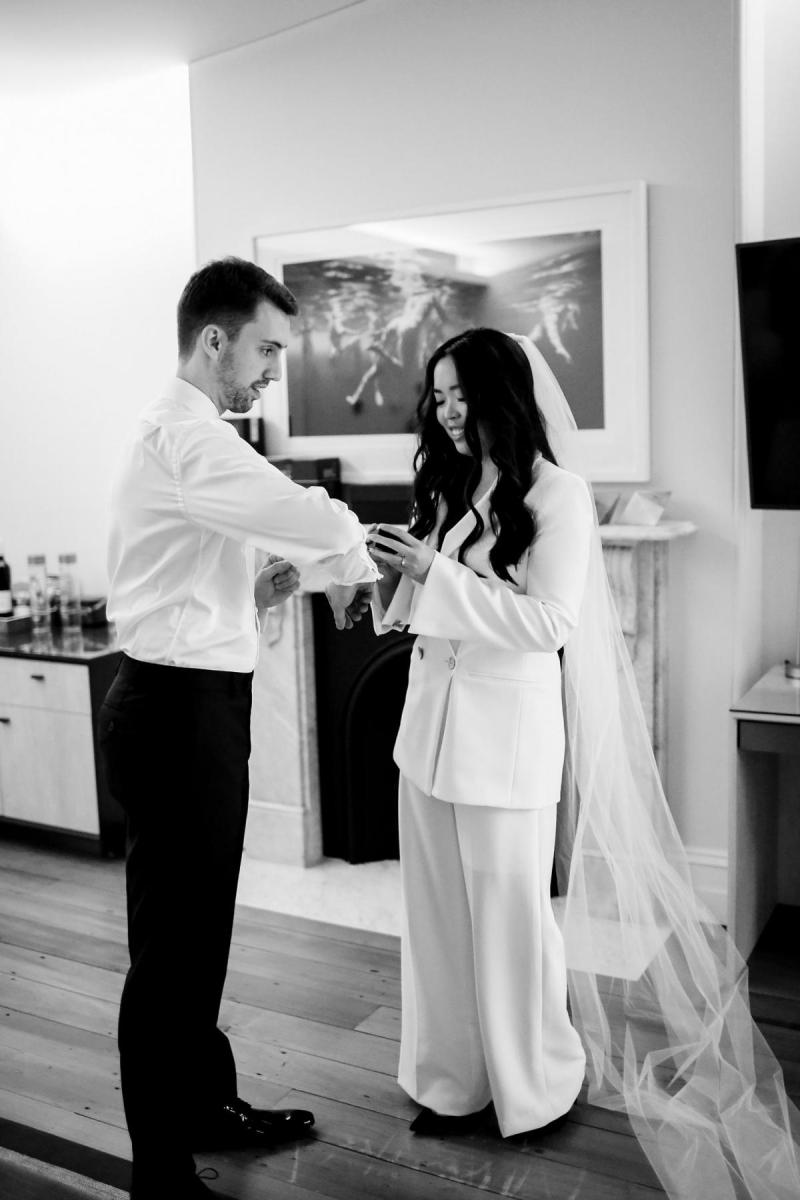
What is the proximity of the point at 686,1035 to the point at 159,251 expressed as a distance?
11.4ft

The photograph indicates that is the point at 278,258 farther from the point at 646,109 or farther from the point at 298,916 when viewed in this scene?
the point at 298,916

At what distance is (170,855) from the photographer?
2.18 m

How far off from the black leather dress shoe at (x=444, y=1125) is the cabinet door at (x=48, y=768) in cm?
208

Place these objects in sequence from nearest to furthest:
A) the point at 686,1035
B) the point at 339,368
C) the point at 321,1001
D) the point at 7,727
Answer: the point at 686,1035, the point at 321,1001, the point at 339,368, the point at 7,727

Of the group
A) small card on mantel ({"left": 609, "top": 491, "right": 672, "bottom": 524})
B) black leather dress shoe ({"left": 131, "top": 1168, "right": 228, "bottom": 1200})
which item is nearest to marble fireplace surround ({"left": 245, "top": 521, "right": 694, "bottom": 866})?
small card on mantel ({"left": 609, "top": 491, "right": 672, "bottom": 524})

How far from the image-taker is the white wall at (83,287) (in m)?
4.61

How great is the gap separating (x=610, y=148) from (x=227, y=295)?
5.69 ft

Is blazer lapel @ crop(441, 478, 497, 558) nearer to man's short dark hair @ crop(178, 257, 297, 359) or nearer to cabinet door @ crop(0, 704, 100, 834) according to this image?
man's short dark hair @ crop(178, 257, 297, 359)

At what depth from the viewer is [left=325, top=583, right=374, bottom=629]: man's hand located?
2.38m

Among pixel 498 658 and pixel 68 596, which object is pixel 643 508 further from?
pixel 68 596

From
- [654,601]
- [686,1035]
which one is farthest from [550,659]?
[654,601]

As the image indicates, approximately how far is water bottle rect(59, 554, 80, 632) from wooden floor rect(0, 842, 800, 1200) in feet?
3.66

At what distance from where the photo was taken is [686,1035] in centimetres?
255

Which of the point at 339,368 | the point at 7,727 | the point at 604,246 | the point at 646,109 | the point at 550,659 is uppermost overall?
the point at 646,109
